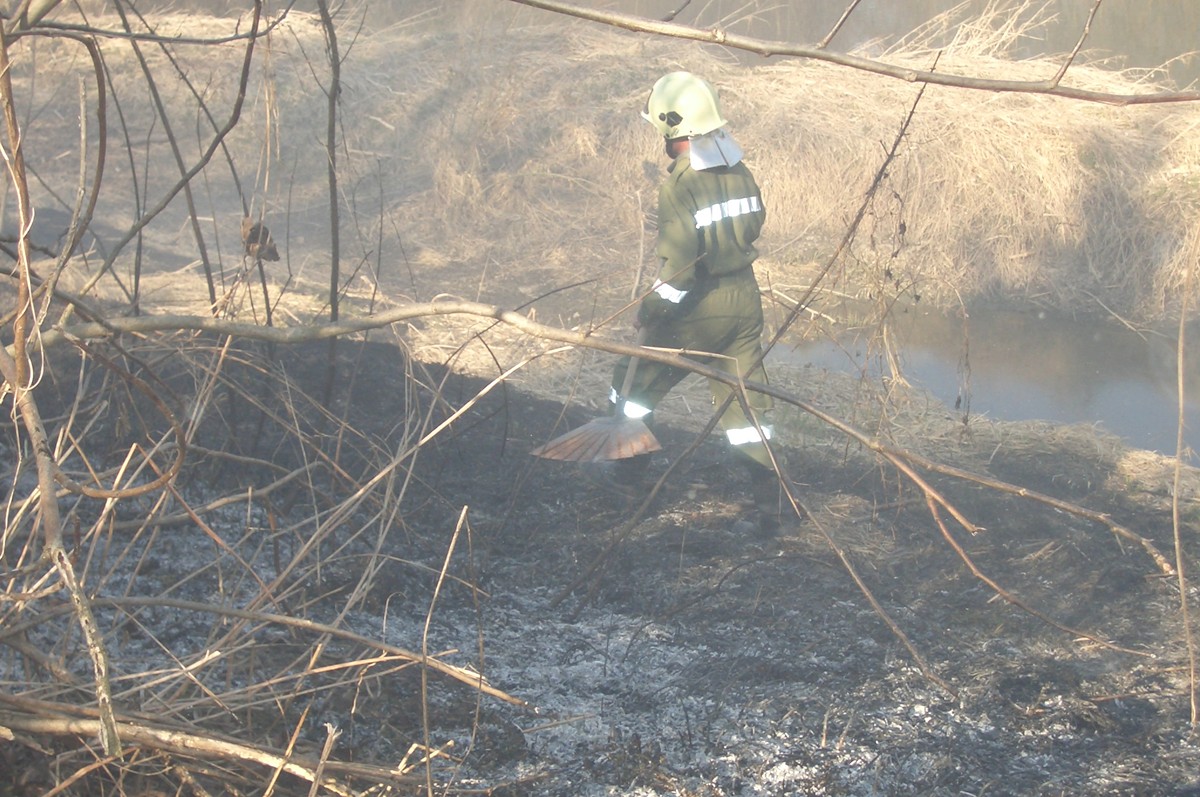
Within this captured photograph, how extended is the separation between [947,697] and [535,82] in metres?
10.0

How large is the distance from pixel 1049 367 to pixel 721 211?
469 cm

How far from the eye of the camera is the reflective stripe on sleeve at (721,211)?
448cm

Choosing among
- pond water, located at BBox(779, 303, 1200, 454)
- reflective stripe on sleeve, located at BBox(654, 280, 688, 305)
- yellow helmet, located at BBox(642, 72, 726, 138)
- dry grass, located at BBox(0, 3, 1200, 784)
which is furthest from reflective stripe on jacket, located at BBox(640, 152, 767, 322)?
pond water, located at BBox(779, 303, 1200, 454)

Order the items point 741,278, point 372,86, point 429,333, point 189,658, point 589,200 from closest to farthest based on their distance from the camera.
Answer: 1. point 189,658
2. point 741,278
3. point 429,333
4. point 589,200
5. point 372,86

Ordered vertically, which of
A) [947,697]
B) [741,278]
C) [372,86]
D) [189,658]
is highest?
[372,86]

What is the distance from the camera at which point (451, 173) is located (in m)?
10.9

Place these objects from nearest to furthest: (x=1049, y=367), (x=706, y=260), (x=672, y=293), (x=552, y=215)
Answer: (x=672, y=293) → (x=706, y=260) → (x=1049, y=367) → (x=552, y=215)

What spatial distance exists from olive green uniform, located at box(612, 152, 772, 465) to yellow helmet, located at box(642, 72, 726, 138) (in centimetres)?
15

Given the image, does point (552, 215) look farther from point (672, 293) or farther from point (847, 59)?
point (847, 59)

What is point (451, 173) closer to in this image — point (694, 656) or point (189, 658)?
point (694, 656)

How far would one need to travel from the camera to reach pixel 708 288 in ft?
15.2

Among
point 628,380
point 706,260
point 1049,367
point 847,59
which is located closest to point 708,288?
point 706,260

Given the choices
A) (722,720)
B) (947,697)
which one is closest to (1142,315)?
(947,697)

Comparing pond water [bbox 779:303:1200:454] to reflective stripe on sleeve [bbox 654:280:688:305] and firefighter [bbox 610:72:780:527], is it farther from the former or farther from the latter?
reflective stripe on sleeve [bbox 654:280:688:305]
